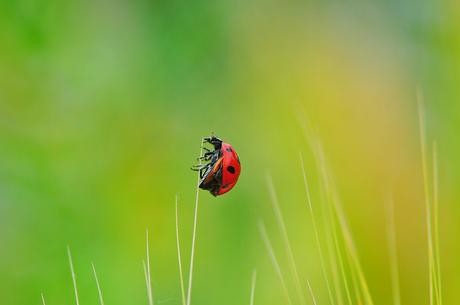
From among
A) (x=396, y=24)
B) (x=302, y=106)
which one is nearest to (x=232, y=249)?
(x=302, y=106)

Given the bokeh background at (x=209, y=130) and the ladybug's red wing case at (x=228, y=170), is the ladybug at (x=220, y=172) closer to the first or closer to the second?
the ladybug's red wing case at (x=228, y=170)

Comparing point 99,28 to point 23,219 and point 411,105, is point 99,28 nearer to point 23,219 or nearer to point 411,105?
point 23,219

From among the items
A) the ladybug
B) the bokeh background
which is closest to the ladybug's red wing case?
the ladybug

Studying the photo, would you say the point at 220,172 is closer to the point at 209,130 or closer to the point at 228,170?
the point at 228,170

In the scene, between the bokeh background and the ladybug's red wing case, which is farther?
the bokeh background

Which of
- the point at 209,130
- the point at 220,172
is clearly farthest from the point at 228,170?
the point at 209,130

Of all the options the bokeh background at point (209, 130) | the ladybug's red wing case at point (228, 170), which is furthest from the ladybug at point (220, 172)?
the bokeh background at point (209, 130)

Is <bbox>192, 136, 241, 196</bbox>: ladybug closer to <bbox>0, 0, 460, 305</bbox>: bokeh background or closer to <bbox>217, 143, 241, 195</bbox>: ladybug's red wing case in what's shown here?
<bbox>217, 143, 241, 195</bbox>: ladybug's red wing case

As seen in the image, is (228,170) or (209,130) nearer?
(228,170)
